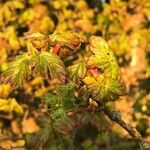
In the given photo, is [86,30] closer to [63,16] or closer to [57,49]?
[63,16]

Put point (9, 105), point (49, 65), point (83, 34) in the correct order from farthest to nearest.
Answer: point (83, 34), point (9, 105), point (49, 65)

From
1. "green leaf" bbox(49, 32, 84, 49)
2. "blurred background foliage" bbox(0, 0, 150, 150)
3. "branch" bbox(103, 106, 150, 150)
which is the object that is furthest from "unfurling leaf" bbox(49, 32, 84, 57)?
"blurred background foliage" bbox(0, 0, 150, 150)

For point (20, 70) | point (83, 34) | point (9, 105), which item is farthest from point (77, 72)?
point (83, 34)

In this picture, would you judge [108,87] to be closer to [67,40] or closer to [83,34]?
[67,40]

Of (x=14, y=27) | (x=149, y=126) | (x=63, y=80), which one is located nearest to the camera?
(x=63, y=80)

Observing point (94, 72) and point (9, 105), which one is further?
point (9, 105)

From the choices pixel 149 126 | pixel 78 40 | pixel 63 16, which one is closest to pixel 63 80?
pixel 78 40
